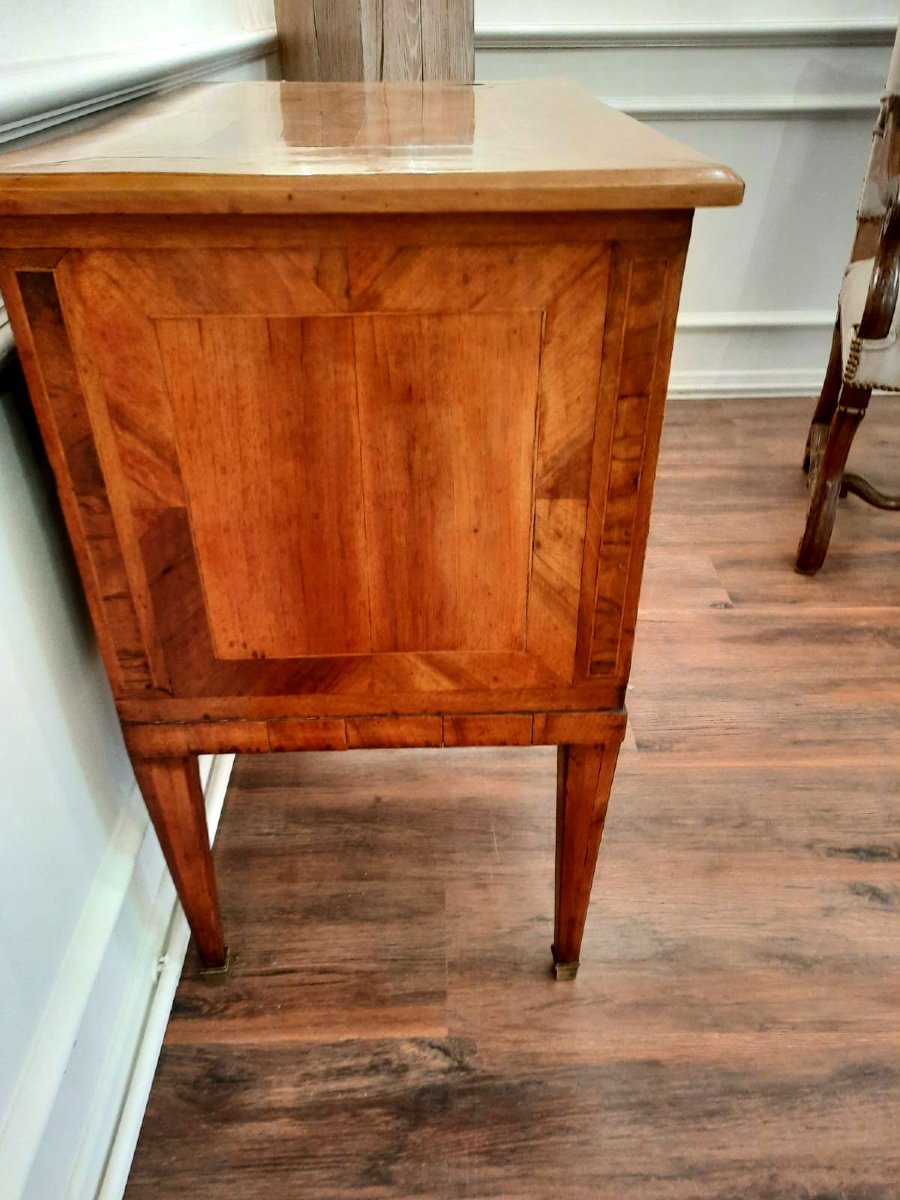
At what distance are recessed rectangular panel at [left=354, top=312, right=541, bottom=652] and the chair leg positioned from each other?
3.37 ft

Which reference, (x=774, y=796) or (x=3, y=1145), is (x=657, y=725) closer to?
(x=774, y=796)

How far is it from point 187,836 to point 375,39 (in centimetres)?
125

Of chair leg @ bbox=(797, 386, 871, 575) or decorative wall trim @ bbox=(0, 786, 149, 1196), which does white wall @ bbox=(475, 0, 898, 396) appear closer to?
chair leg @ bbox=(797, 386, 871, 575)

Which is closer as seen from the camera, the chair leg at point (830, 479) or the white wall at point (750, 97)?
the chair leg at point (830, 479)

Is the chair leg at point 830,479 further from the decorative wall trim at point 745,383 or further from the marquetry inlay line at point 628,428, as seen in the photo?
the marquetry inlay line at point 628,428

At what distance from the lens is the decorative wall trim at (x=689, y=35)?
188cm

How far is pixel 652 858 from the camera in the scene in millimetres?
1033

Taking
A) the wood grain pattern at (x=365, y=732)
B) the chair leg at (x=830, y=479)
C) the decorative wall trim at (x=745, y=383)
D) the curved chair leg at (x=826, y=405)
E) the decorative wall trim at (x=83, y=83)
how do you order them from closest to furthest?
1. the decorative wall trim at (x=83, y=83)
2. the wood grain pattern at (x=365, y=732)
3. the chair leg at (x=830, y=479)
4. the curved chair leg at (x=826, y=405)
5. the decorative wall trim at (x=745, y=383)

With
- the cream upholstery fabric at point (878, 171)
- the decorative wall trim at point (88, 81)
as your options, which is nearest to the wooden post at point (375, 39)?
the decorative wall trim at point (88, 81)

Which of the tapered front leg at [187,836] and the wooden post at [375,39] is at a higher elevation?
the wooden post at [375,39]

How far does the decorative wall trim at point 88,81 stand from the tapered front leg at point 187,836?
47 centimetres

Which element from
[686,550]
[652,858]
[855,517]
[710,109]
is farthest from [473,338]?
[710,109]

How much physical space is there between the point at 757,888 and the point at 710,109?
1732 millimetres

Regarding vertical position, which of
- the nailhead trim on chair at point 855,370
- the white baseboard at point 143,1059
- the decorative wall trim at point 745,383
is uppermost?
the nailhead trim on chair at point 855,370
